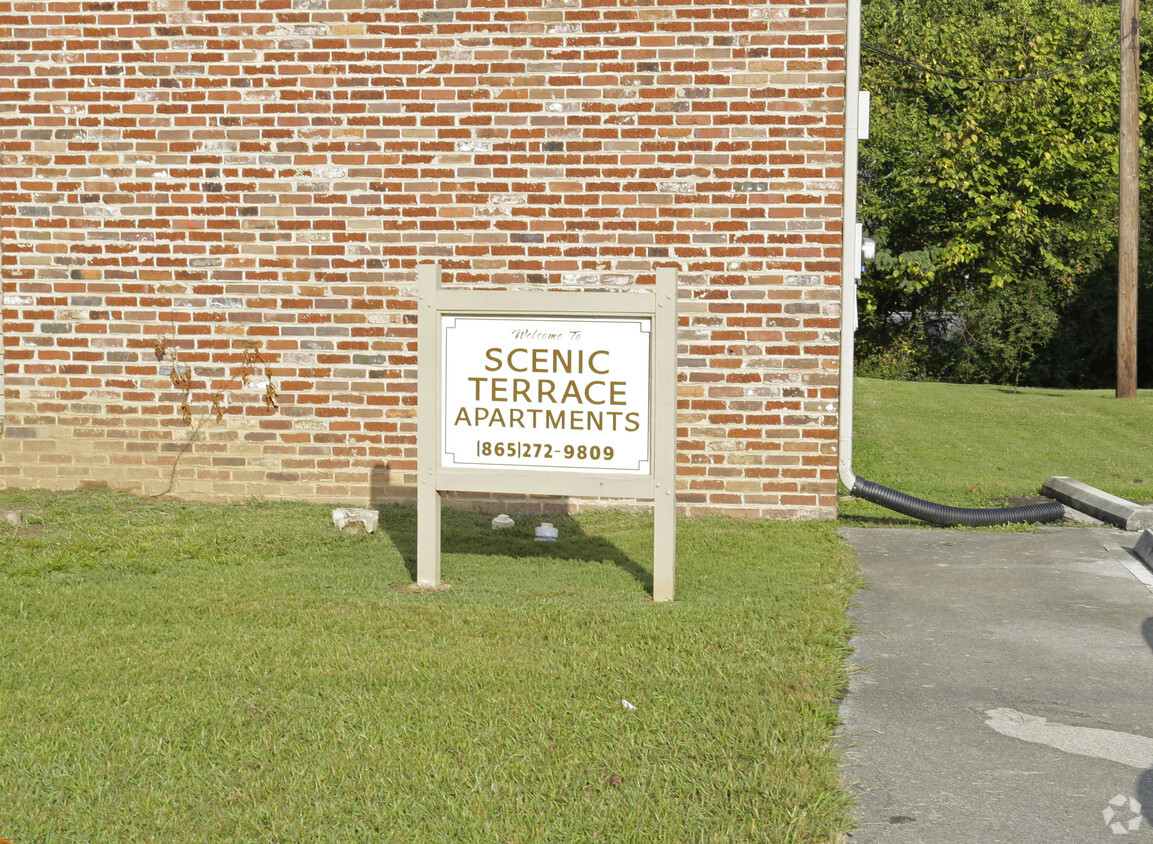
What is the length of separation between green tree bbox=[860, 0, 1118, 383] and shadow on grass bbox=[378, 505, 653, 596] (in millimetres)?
24162

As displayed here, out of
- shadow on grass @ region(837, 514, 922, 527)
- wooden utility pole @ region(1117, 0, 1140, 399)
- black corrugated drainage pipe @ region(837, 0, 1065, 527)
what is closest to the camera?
black corrugated drainage pipe @ region(837, 0, 1065, 527)

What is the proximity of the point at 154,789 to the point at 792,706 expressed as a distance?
83.3 inches

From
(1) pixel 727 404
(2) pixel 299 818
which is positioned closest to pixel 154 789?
(2) pixel 299 818

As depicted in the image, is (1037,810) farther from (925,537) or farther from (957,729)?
(925,537)

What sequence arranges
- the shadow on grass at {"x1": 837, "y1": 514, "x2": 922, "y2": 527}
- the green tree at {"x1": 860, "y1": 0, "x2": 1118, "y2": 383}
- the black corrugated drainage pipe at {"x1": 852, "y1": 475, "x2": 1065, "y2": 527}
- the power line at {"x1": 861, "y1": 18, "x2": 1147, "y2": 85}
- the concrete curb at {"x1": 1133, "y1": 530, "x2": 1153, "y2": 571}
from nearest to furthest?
the concrete curb at {"x1": 1133, "y1": 530, "x2": 1153, "y2": 571} < the black corrugated drainage pipe at {"x1": 852, "y1": 475, "x2": 1065, "y2": 527} < the shadow on grass at {"x1": 837, "y1": 514, "x2": 922, "y2": 527} < the power line at {"x1": 861, "y1": 18, "x2": 1147, "y2": 85} < the green tree at {"x1": 860, "y1": 0, "x2": 1118, "y2": 383}

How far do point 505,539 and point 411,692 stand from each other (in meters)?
3.29

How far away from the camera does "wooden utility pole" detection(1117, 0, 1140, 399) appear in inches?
831

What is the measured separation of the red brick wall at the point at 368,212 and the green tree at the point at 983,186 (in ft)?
77.1

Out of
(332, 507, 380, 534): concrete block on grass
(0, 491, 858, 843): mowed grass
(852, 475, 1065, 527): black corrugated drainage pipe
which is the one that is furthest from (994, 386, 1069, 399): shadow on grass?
(332, 507, 380, 534): concrete block on grass

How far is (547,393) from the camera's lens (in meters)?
6.15

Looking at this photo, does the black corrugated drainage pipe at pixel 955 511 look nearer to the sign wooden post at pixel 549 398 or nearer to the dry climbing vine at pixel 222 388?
the sign wooden post at pixel 549 398

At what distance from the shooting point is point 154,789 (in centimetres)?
364

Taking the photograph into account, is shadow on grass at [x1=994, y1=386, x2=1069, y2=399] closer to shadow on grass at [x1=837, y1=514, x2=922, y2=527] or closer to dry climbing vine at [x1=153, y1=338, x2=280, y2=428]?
shadow on grass at [x1=837, y1=514, x2=922, y2=527]

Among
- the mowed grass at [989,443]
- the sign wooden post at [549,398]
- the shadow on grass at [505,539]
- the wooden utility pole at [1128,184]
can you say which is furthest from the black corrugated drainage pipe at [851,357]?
the wooden utility pole at [1128,184]
